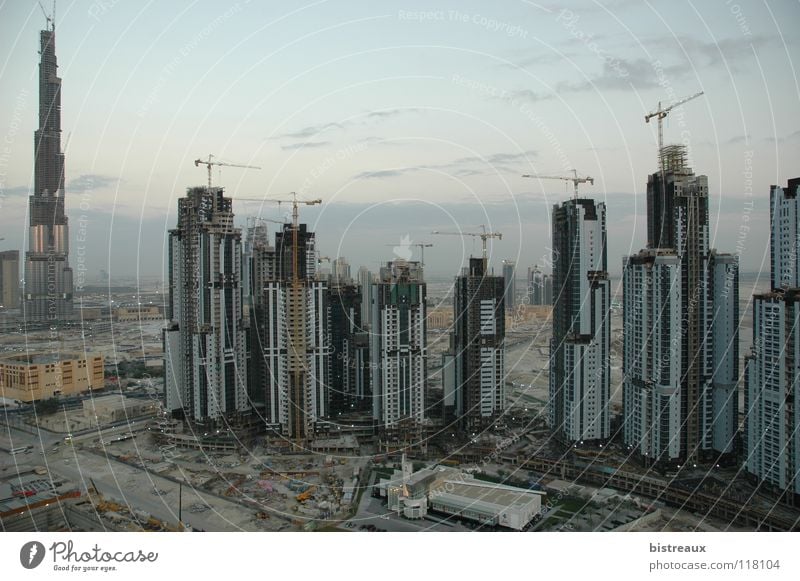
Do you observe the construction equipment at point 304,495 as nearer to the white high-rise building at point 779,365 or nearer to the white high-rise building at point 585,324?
the white high-rise building at point 585,324

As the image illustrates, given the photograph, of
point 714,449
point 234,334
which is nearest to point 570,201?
point 714,449

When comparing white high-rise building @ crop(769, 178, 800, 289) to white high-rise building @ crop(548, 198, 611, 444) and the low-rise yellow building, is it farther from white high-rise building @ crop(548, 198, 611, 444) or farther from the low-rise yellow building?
the low-rise yellow building

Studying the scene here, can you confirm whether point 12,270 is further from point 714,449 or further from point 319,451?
point 714,449

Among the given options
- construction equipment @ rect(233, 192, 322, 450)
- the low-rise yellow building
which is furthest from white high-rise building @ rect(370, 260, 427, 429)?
the low-rise yellow building

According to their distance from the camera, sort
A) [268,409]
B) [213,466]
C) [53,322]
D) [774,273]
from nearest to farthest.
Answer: [774,273] < [213,466] < [53,322] < [268,409]

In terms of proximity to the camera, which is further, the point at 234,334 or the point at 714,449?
the point at 234,334
